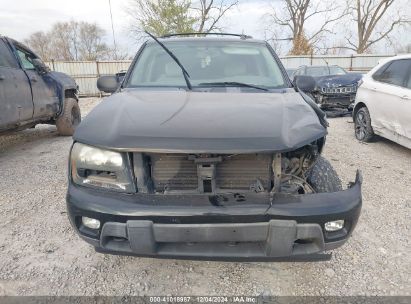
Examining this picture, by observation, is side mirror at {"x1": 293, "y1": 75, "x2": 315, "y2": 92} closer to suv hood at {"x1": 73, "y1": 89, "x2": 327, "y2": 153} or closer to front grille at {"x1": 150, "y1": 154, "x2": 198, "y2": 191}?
suv hood at {"x1": 73, "y1": 89, "x2": 327, "y2": 153}

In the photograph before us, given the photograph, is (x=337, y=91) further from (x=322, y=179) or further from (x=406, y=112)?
(x=322, y=179)

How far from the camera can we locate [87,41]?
4241cm

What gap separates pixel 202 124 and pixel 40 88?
4.62m

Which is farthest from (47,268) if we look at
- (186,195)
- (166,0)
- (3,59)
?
(166,0)

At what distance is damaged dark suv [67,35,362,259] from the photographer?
1.65m

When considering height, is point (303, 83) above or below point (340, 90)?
above

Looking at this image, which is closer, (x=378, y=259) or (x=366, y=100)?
(x=378, y=259)

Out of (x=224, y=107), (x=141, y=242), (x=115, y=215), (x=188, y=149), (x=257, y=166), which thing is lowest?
(x=141, y=242)

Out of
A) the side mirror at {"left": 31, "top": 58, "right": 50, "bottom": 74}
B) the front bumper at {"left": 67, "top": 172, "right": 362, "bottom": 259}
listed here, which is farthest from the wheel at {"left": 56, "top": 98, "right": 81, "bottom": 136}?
the front bumper at {"left": 67, "top": 172, "right": 362, "bottom": 259}

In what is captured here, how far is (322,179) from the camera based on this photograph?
2.07m

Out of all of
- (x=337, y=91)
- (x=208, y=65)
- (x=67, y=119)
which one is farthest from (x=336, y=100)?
(x=67, y=119)

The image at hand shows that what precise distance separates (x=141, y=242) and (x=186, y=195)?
13.7 inches

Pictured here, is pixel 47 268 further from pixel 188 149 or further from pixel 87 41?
pixel 87 41

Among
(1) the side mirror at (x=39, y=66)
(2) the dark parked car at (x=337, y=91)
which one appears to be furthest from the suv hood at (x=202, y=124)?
(2) the dark parked car at (x=337, y=91)
